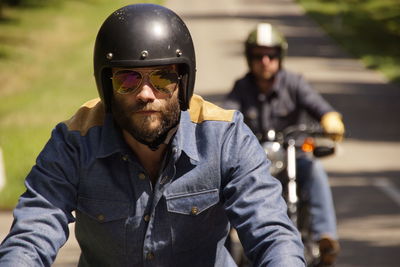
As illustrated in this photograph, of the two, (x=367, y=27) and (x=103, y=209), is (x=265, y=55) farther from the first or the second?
(x=367, y=27)

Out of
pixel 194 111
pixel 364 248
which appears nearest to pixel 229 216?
pixel 194 111

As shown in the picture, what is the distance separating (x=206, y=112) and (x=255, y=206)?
1.44 feet

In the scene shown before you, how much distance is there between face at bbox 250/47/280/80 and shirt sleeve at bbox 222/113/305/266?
414cm

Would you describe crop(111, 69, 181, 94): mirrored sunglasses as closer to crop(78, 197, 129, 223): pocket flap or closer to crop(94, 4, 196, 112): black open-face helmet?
crop(94, 4, 196, 112): black open-face helmet

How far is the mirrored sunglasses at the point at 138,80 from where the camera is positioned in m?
3.95

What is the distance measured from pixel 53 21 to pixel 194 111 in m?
40.6

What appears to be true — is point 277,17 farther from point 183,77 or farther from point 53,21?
point 183,77

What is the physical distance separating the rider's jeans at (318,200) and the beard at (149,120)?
13.6ft

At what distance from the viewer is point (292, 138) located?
8250 mm

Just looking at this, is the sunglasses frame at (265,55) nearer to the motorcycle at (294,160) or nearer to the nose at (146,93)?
the motorcycle at (294,160)

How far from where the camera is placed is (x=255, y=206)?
→ 12.7 feet

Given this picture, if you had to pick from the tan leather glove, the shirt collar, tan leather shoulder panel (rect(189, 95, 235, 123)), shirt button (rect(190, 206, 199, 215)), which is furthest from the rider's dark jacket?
shirt button (rect(190, 206, 199, 215))

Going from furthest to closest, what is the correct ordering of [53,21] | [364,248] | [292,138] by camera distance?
1. [53,21]
2. [364,248]
3. [292,138]

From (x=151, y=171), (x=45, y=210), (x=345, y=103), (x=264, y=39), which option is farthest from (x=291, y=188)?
(x=345, y=103)
